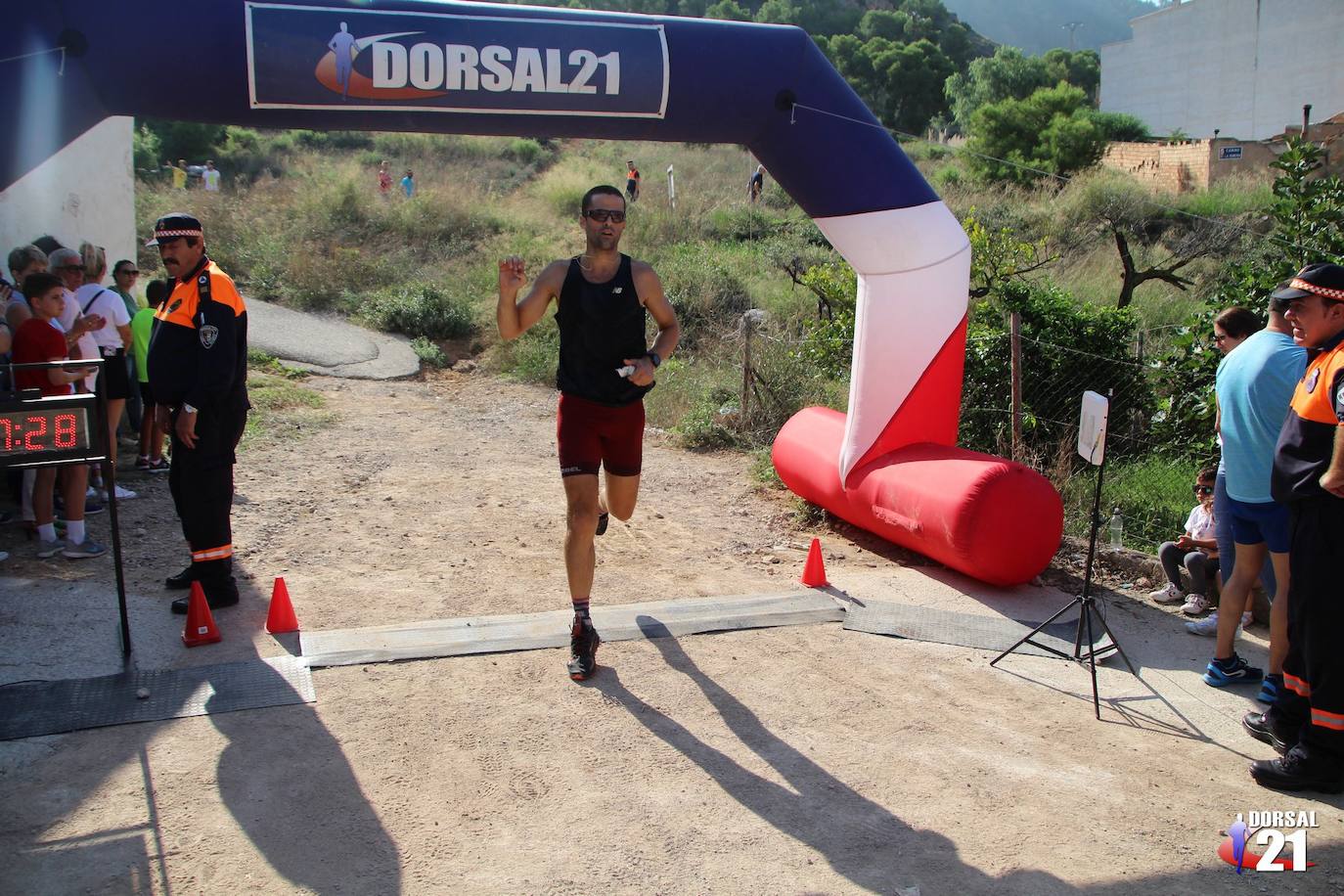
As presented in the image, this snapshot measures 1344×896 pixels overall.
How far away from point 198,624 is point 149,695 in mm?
656

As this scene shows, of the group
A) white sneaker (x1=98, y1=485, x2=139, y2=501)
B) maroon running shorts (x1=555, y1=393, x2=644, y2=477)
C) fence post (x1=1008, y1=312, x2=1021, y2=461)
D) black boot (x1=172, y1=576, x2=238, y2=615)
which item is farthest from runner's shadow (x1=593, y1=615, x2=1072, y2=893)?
white sneaker (x1=98, y1=485, x2=139, y2=501)

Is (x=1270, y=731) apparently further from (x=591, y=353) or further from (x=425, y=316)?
(x=425, y=316)

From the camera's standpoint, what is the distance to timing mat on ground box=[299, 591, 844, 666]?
5.13 metres

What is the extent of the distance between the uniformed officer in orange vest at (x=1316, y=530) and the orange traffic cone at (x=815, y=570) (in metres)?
2.59

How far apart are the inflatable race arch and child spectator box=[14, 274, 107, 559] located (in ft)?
3.66

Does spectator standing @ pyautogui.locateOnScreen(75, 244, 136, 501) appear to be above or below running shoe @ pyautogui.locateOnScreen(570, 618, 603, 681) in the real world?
above

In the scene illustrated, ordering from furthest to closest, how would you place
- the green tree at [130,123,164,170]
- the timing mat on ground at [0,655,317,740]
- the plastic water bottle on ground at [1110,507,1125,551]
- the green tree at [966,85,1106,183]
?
1. the green tree at [966,85,1106,183]
2. the green tree at [130,123,164,170]
3. the plastic water bottle on ground at [1110,507,1125,551]
4. the timing mat on ground at [0,655,317,740]

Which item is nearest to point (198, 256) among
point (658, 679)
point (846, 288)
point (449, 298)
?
point (658, 679)

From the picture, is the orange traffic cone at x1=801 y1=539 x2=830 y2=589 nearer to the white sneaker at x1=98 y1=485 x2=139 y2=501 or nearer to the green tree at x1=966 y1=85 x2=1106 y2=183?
the white sneaker at x1=98 y1=485 x2=139 y2=501

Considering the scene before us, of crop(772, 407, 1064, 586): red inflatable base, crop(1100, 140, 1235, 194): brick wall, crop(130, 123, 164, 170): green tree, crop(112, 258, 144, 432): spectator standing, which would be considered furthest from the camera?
crop(1100, 140, 1235, 194): brick wall

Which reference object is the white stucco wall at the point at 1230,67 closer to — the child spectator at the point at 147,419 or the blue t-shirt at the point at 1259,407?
the blue t-shirt at the point at 1259,407

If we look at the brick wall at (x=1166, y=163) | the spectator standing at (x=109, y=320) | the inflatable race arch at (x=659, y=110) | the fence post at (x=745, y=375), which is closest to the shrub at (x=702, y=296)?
the fence post at (x=745, y=375)

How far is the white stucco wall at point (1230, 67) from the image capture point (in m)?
37.8

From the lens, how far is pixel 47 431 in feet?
14.6
